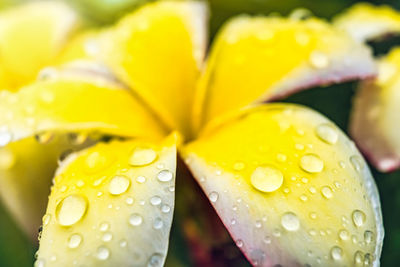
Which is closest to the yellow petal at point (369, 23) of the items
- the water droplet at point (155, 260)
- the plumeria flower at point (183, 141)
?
the plumeria flower at point (183, 141)

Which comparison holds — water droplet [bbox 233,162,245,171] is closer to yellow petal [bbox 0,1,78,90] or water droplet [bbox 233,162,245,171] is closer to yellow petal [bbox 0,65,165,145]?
yellow petal [bbox 0,65,165,145]

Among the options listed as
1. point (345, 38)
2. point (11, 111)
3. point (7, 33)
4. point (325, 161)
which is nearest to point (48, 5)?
point (7, 33)

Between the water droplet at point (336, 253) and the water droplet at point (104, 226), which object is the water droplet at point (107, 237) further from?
the water droplet at point (336, 253)

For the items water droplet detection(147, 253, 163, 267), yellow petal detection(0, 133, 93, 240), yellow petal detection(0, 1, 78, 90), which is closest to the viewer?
water droplet detection(147, 253, 163, 267)

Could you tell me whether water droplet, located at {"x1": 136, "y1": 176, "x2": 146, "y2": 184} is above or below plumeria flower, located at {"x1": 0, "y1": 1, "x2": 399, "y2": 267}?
above

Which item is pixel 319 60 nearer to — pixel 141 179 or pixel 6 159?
pixel 141 179

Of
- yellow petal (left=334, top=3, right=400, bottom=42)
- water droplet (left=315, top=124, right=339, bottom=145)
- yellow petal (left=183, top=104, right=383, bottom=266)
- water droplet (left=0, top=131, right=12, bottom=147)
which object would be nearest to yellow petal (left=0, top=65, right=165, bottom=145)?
water droplet (left=0, top=131, right=12, bottom=147)
